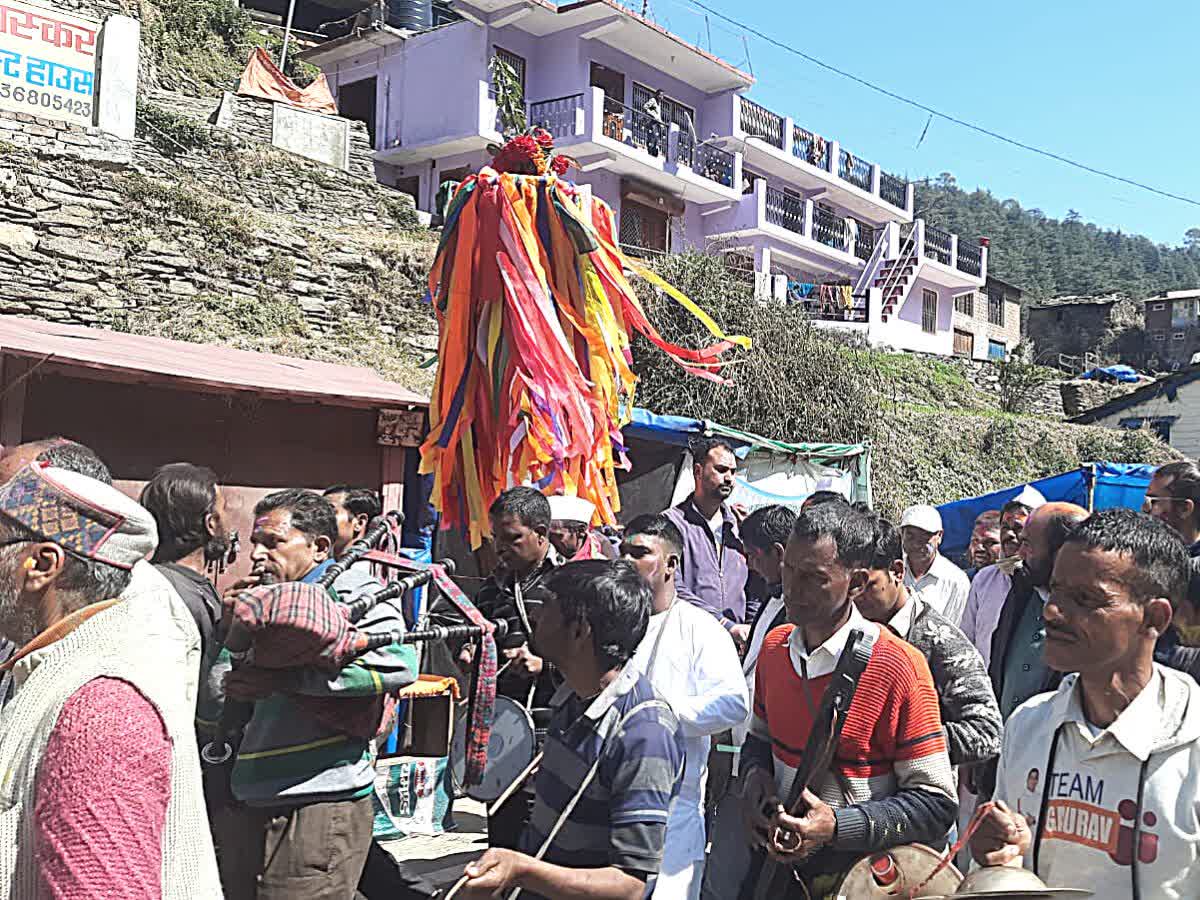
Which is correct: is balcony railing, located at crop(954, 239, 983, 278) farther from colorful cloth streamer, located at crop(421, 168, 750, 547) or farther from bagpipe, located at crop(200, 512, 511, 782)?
bagpipe, located at crop(200, 512, 511, 782)

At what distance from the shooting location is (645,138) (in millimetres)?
25766

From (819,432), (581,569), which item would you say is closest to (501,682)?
(581,569)

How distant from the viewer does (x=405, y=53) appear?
2442cm

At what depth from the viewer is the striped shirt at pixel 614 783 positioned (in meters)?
2.38

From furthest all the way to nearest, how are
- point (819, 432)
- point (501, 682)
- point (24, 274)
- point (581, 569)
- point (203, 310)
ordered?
point (819, 432) → point (203, 310) → point (24, 274) → point (501, 682) → point (581, 569)

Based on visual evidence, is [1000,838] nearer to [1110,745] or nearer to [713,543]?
[1110,745]

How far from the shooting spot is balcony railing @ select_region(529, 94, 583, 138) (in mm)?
23703

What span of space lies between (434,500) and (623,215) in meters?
20.8

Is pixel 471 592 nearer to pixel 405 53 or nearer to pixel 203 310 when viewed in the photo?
pixel 203 310

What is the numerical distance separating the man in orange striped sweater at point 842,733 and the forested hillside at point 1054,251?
58088mm

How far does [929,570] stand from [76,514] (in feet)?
15.8

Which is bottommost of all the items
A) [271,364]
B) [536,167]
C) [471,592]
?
[471,592]

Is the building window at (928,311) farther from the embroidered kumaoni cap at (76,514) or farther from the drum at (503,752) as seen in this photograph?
the embroidered kumaoni cap at (76,514)

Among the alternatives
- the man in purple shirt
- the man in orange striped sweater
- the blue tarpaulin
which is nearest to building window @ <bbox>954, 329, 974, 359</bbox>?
the blue tarpaulin
